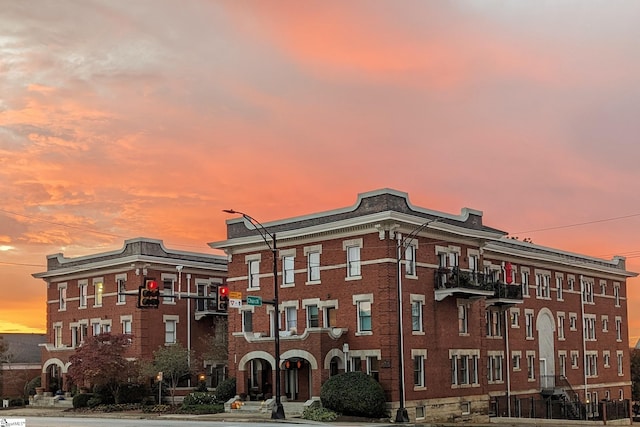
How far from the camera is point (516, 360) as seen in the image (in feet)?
210

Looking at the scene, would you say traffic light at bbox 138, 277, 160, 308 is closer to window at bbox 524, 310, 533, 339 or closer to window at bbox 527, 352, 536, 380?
window at bbox 524, 310, 533, 339

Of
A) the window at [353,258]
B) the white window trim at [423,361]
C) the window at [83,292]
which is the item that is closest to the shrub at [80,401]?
the window at [83,292]

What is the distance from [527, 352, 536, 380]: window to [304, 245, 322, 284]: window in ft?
72.2

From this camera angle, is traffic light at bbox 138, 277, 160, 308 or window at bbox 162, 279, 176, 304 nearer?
traffic light at bbox 138, 277, 160, 308

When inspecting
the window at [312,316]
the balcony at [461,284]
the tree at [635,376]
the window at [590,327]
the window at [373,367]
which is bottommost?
the tree at [635,376]

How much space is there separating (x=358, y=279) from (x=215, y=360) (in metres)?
19.9

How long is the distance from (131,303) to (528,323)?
3096 cm

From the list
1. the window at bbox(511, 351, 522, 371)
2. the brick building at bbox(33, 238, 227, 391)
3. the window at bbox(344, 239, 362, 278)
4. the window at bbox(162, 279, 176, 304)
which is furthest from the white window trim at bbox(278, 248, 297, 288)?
the window at bbox(511, 351, 522, 371)

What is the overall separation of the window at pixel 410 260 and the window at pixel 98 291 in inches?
1179

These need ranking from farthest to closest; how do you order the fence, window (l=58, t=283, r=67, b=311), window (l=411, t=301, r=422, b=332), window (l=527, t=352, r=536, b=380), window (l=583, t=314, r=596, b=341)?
1. window (l=583, t=314, r=596, b=341)
2. window (l=58, t=283, r=67, b=311)
3. window (l=527, t=352, r=536, b=380)
4. the fence
5. window (l=411, t=301, r=422, b=332)

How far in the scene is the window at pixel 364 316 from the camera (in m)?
49.3

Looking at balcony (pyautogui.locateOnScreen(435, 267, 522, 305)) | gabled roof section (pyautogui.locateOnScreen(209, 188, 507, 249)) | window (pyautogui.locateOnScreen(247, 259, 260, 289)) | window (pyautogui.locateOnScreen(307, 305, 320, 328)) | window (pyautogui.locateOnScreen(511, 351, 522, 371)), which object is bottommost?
window (pyautogui.locateOnScreen(511, 351, 522, 371))

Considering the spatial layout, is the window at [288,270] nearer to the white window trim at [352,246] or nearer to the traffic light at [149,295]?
the white window trim at [352,246]

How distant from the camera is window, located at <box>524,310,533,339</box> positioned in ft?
216
